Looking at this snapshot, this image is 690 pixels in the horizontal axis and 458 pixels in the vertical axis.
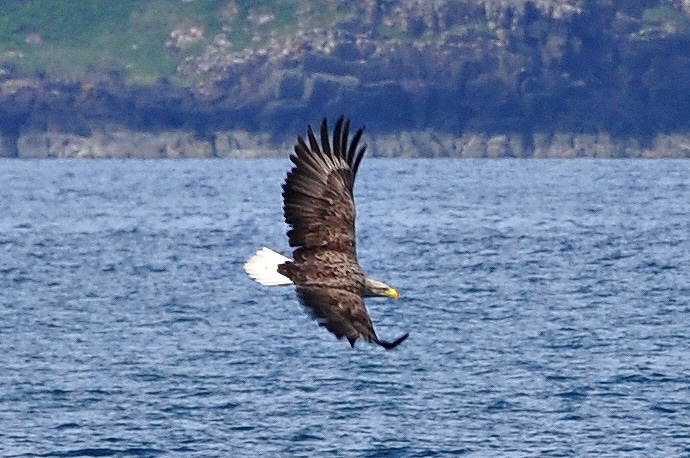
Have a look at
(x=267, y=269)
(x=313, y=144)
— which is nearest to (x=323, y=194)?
(x=313, y=144)

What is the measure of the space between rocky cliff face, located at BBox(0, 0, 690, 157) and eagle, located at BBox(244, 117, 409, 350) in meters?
143

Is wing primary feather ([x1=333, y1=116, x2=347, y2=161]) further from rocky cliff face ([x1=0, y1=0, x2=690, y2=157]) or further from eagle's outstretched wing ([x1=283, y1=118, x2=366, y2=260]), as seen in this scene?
rocky cliff face ([x1=0, y1=0, x2=690, y2=157])

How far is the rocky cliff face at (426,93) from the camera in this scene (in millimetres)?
162625

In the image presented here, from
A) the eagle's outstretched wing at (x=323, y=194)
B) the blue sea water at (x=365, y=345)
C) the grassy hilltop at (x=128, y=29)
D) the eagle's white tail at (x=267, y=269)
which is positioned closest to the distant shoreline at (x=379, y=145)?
the grassy hilltop at (x=128, y=29)

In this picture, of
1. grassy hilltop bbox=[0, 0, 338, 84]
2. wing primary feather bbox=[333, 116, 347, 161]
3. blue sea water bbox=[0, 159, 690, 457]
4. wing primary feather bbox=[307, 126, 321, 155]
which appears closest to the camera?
wing primary feather bbox=[307, 126, 321, 155]

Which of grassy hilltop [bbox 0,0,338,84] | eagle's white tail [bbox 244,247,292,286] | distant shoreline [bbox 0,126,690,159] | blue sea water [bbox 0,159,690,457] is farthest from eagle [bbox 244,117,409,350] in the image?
grassy hilltop [bbox 0,0,338,84]

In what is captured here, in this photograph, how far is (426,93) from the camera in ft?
534

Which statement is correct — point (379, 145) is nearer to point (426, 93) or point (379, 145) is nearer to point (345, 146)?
point (426, 93)

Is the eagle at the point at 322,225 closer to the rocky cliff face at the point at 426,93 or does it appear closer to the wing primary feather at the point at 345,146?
the wing primary feather at the point at 345,146

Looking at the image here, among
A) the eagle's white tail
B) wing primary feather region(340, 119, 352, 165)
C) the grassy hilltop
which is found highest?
the grassy hilltop

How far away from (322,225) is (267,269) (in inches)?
33.7

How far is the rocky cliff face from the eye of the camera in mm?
162625

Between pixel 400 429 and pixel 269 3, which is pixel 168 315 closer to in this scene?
pixel 400 429

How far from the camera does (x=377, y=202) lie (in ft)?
321
